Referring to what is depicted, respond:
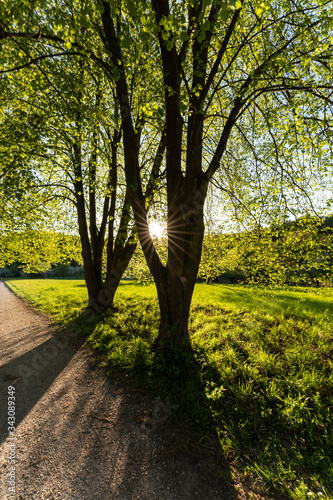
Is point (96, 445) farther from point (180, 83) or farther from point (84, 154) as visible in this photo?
point (84, 154)

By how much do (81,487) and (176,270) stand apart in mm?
3522

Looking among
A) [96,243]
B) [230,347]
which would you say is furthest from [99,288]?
[230,347]

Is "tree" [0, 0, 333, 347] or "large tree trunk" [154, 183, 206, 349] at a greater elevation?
"tree" [0, 0, 333, 347]

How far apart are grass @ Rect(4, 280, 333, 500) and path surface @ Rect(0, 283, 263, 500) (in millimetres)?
404

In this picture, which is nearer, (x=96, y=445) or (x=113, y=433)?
(x=96, y=445)

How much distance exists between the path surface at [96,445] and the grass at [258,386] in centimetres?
40

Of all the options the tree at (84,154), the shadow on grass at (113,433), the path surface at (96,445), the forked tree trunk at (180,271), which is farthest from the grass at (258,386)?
the tree at (84,154)

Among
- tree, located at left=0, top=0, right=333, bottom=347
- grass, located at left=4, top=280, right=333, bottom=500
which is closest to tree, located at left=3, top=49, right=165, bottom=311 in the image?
tree, located at left=0, top=0, right=333, bottom=347

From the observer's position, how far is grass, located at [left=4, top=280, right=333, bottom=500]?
8.13 ft

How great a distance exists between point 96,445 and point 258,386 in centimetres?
283

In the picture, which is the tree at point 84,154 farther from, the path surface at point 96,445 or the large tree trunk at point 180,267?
the path surface at point 96,445

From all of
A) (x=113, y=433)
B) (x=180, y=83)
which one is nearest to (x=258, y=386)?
(x=113, y=433)

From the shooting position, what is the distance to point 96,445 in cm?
287

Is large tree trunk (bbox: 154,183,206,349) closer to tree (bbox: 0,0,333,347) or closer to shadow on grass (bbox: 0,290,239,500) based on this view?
tree (bbox: 0,0,333,347)
